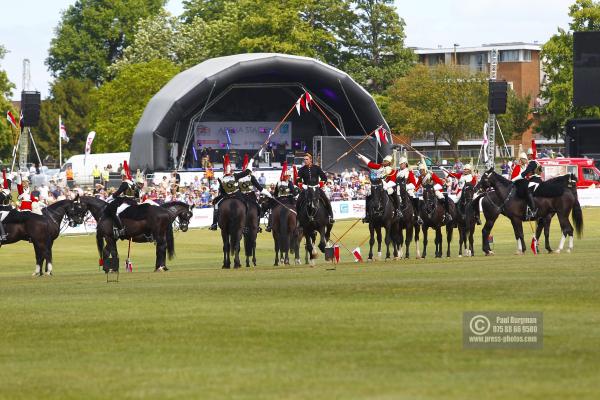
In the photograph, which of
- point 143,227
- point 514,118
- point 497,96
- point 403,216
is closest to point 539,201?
point 403,216

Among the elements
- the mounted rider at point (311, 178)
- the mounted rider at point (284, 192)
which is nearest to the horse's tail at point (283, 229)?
the mounted rider at point (284, 192)

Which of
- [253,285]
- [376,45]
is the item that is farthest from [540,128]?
[253,285]

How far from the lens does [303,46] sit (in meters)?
118

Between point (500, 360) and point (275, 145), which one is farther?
point (275, 145)

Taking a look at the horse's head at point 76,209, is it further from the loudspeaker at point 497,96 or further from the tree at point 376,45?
the tree at point 376,45

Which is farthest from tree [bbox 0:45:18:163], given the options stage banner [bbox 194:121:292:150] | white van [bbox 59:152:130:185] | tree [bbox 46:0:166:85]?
stage banner [bbox 194:121:292:150]

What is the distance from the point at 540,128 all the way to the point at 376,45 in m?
20.9

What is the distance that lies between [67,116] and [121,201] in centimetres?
11110

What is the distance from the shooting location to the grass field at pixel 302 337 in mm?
15203

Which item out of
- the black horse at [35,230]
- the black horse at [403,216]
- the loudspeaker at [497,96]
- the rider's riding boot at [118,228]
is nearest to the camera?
the rider's riding boot at [118,228]

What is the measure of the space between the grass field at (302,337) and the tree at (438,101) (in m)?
95.5

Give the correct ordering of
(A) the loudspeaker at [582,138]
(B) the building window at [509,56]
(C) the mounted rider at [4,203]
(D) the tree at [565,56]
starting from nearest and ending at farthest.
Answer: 1. (C) the mounted rider at [4,203]
2. (A) the loudspeaker at [582,138]
3. (D) the tree at [565,56]
4. (B) the building window at [509,56]

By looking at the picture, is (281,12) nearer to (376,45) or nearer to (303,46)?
(303,46)

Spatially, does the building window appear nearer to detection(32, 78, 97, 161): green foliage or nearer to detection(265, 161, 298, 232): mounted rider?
detection(32, 78, 97, 161): green foliage
